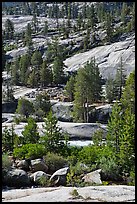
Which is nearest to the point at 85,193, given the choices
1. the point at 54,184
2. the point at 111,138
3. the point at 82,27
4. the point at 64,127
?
the point at 54,184

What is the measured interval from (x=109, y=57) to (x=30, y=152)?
41.7 metres

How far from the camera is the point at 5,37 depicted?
8644 centimetres

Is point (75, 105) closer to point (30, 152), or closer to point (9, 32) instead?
point (30, 152)

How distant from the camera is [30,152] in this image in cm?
2011

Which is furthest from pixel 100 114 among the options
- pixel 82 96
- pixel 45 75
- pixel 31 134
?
pixel 45 75

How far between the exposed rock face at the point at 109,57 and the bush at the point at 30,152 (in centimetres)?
3418

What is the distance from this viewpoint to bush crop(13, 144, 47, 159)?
66.2ft

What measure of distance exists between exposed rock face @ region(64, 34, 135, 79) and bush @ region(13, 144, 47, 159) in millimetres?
34184

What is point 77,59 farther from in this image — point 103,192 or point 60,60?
point 103,192

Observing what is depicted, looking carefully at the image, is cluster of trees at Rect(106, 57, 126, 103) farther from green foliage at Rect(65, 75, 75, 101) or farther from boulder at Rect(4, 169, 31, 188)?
boulder at Rect(4, 169, 31, 188)

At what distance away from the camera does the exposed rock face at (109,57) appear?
179 feet

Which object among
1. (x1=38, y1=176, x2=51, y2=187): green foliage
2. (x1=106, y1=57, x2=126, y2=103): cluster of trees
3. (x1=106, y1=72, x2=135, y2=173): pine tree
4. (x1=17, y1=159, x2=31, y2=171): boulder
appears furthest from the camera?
(x1=106, y1=57, x2=126, y2=103): cluster of trees

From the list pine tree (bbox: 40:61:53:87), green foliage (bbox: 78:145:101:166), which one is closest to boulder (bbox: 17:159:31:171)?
green foliage (bbox: 78:145:101:166)

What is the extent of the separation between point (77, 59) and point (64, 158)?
43778mm
